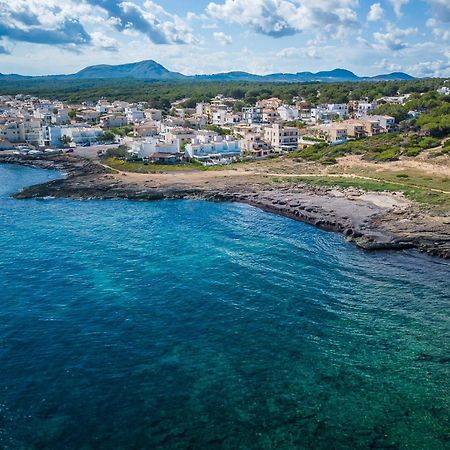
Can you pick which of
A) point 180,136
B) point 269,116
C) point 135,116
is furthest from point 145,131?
point 269,116

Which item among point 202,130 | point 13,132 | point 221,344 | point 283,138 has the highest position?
point 13,132

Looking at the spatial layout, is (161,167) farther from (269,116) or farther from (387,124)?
(269,116)

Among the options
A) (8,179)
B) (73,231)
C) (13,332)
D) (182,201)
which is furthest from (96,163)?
(13,332)

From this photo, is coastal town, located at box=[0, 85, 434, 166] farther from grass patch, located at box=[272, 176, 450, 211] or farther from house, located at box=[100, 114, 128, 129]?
grass patch, located at box=[272, 176, 450, 211]

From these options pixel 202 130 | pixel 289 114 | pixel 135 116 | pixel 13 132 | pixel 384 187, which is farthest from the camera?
pixel 135 116

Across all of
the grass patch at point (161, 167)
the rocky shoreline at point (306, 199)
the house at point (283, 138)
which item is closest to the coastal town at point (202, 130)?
the house at point (283, 138)

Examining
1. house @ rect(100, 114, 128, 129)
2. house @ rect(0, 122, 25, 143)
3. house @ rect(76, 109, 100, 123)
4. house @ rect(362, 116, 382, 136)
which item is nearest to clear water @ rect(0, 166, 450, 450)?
house @ rect(362, 116, 382, 136)

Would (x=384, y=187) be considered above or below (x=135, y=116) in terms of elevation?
below

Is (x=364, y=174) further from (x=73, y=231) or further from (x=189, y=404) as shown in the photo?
(x=189, y=404)
